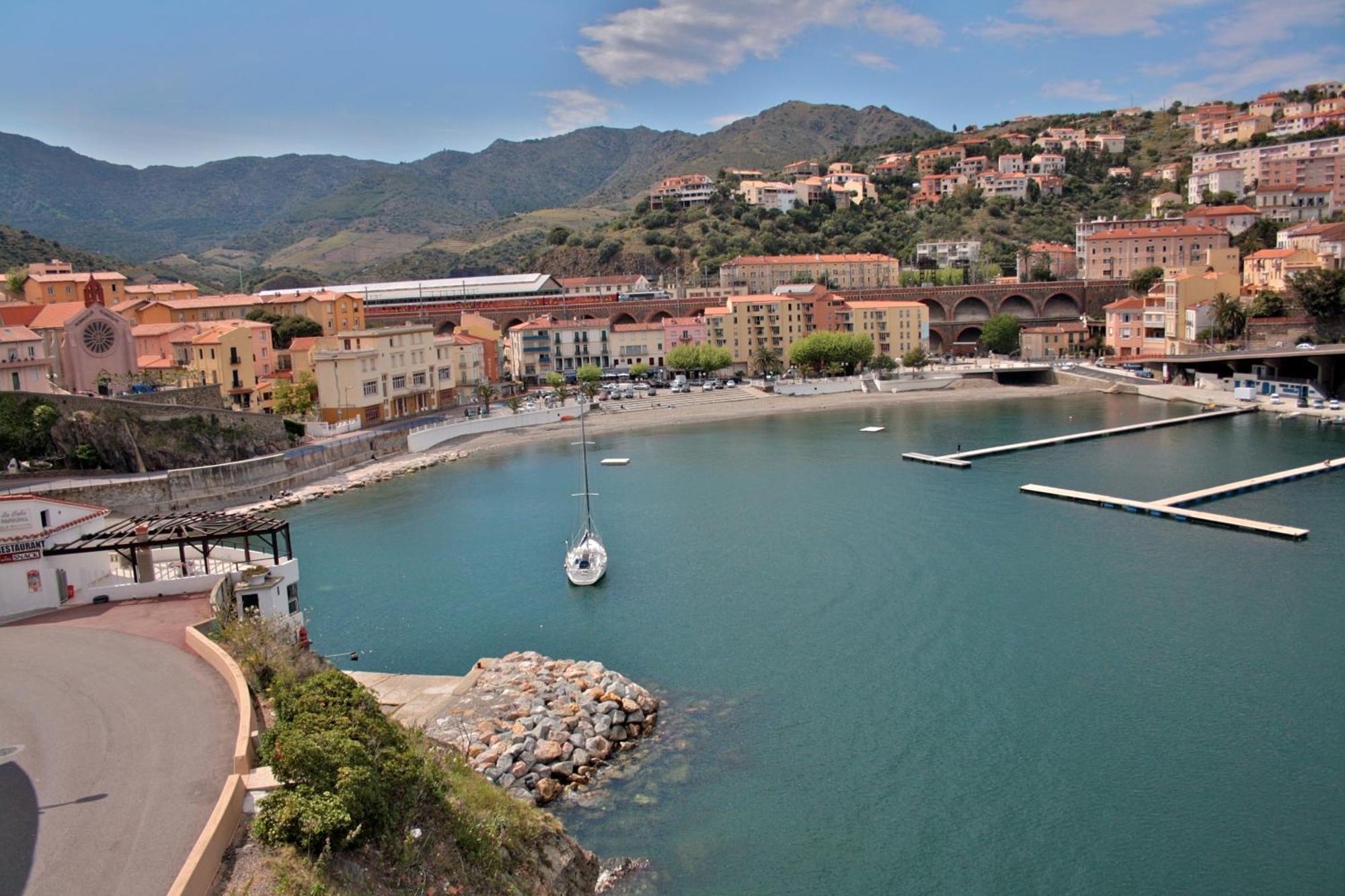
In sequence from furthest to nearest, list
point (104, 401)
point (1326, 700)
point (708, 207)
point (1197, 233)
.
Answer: point (708, 207)
point (1197, 233)
point (104, 401)
point (1326, 700)

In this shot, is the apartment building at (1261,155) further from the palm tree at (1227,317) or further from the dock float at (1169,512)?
the dock float at (1169,512)

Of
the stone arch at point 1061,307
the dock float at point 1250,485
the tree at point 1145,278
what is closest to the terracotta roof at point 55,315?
the dock float at point 1250,485

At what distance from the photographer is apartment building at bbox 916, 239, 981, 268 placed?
87125 mm

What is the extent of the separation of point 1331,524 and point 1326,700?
12.9 meters

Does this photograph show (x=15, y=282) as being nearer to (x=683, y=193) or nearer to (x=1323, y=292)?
(x=1323, y=292)

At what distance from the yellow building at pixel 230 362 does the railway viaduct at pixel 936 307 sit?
25264 millimetres

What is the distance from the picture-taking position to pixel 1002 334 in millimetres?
66625

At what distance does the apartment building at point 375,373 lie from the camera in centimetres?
4288

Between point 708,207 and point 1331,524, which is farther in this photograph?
point 708,207

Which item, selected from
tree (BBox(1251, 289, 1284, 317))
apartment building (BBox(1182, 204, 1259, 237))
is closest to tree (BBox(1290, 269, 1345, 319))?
tree (BBox(1251, 289, 1284, 317))

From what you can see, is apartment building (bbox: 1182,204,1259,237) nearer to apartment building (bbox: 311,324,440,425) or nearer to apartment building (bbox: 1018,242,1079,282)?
apartment building (bbox: 1018,242,1079,282)

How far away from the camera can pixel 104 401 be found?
109 feet

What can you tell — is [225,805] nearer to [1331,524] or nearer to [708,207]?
[1331,524]

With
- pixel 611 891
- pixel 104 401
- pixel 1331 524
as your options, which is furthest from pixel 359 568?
pixel 1331 524
